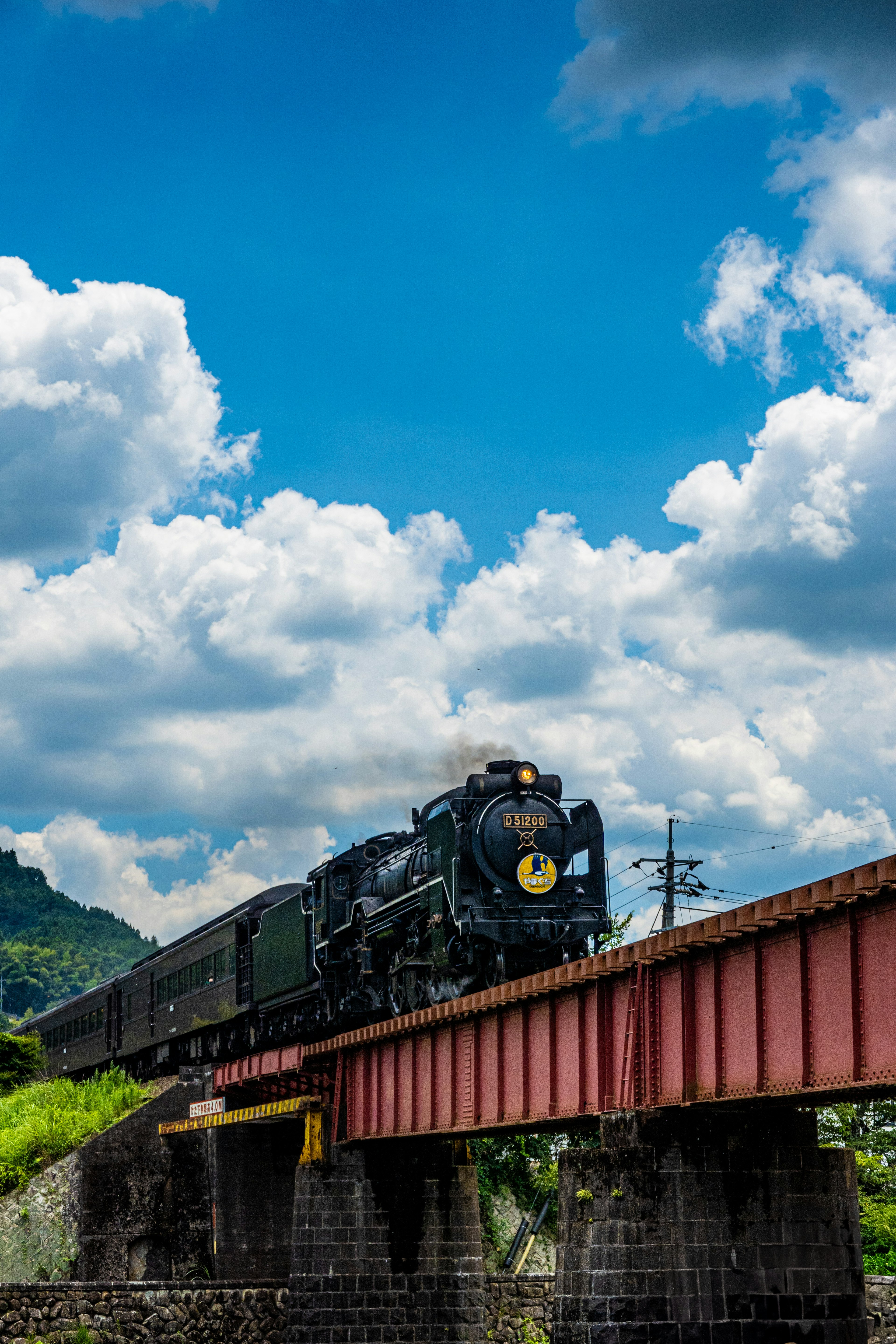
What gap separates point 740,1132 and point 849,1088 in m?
3.86

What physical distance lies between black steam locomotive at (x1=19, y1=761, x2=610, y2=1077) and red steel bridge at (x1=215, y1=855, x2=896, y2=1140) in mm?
2132

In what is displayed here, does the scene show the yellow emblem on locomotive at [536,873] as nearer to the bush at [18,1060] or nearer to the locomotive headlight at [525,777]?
the locomotive headlight at [525,777]

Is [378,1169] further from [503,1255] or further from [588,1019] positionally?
[503,1255]

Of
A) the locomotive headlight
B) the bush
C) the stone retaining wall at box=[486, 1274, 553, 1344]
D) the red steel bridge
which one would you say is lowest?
the stone retaining wall at box=[486, 1274, 553, 1344]

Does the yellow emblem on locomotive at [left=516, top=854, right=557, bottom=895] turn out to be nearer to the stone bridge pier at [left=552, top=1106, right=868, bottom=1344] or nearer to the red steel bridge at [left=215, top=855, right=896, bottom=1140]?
the red steel bridge at [left=215, top=855, right=896, bottom=1140]

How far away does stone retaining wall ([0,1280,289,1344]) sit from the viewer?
29.7 m

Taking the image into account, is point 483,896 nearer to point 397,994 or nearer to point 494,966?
point 494,966

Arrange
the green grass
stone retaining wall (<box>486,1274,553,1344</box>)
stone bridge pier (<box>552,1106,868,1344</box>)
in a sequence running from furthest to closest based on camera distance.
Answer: the green grass
stone retaining wall (<box>486,1274,553,1344</box>)
stone bridge pier (<box>552,1106,868,1344</box>)

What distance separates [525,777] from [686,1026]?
11027 millimetres

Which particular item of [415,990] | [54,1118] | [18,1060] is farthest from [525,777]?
[18,1060]

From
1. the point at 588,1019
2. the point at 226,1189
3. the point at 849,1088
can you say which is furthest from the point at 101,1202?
the point at 849,1088

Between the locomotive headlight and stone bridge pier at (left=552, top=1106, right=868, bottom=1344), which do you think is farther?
the locomotive headlight

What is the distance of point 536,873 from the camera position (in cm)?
2688

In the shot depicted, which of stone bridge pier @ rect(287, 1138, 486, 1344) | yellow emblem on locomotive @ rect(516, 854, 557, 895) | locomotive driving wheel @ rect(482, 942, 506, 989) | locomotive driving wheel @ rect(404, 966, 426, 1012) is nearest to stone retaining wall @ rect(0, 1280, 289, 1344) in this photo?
stone bridge pier @ rect(287, 1138, 486, 1344)
